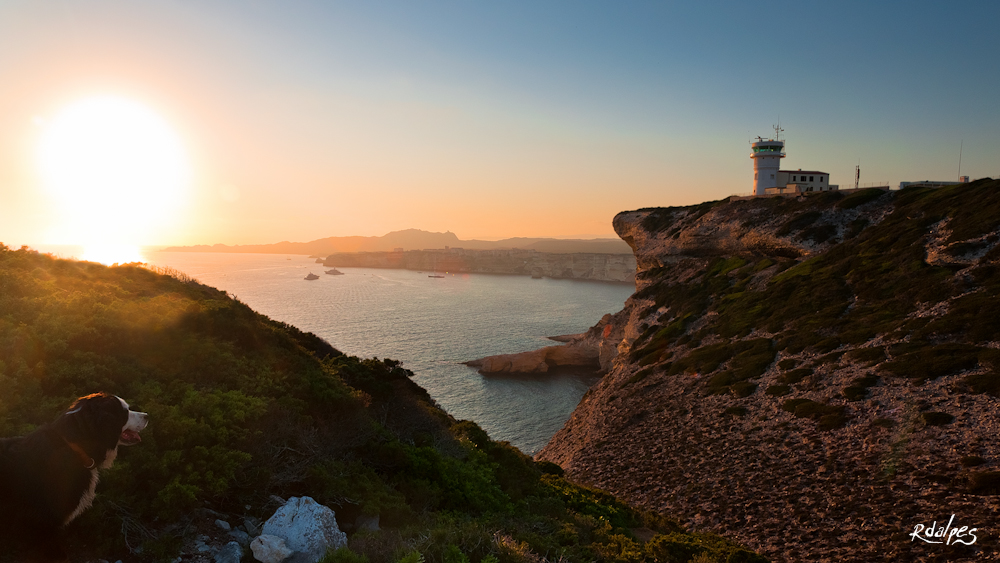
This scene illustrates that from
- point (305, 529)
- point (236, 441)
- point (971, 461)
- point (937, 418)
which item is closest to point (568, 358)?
point (937, 418)

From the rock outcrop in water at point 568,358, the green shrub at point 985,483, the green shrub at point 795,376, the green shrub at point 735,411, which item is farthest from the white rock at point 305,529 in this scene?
the rock outcrop in water at point 568,358

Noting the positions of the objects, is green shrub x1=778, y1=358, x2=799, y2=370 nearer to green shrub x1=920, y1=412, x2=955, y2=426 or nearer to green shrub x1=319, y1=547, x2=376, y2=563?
green shrub x1=920, y1=412, x2=955, y2=426

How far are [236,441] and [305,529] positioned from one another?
7.80ft

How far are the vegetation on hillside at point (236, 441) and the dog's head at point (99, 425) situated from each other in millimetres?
1124

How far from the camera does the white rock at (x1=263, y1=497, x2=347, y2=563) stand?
668cm

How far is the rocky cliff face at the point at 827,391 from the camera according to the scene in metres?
14.5

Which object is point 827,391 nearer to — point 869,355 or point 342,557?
point 869,355

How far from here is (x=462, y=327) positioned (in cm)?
8469

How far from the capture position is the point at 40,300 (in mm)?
9648

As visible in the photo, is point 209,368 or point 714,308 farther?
point 714,308

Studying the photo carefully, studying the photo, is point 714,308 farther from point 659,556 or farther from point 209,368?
point 209,368

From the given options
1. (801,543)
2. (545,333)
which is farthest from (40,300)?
(545,333)

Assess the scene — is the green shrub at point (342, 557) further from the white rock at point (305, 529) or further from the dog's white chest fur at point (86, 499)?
the dog's white chest fur at point (86, 499)

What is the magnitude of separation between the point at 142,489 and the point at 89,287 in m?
7.98
